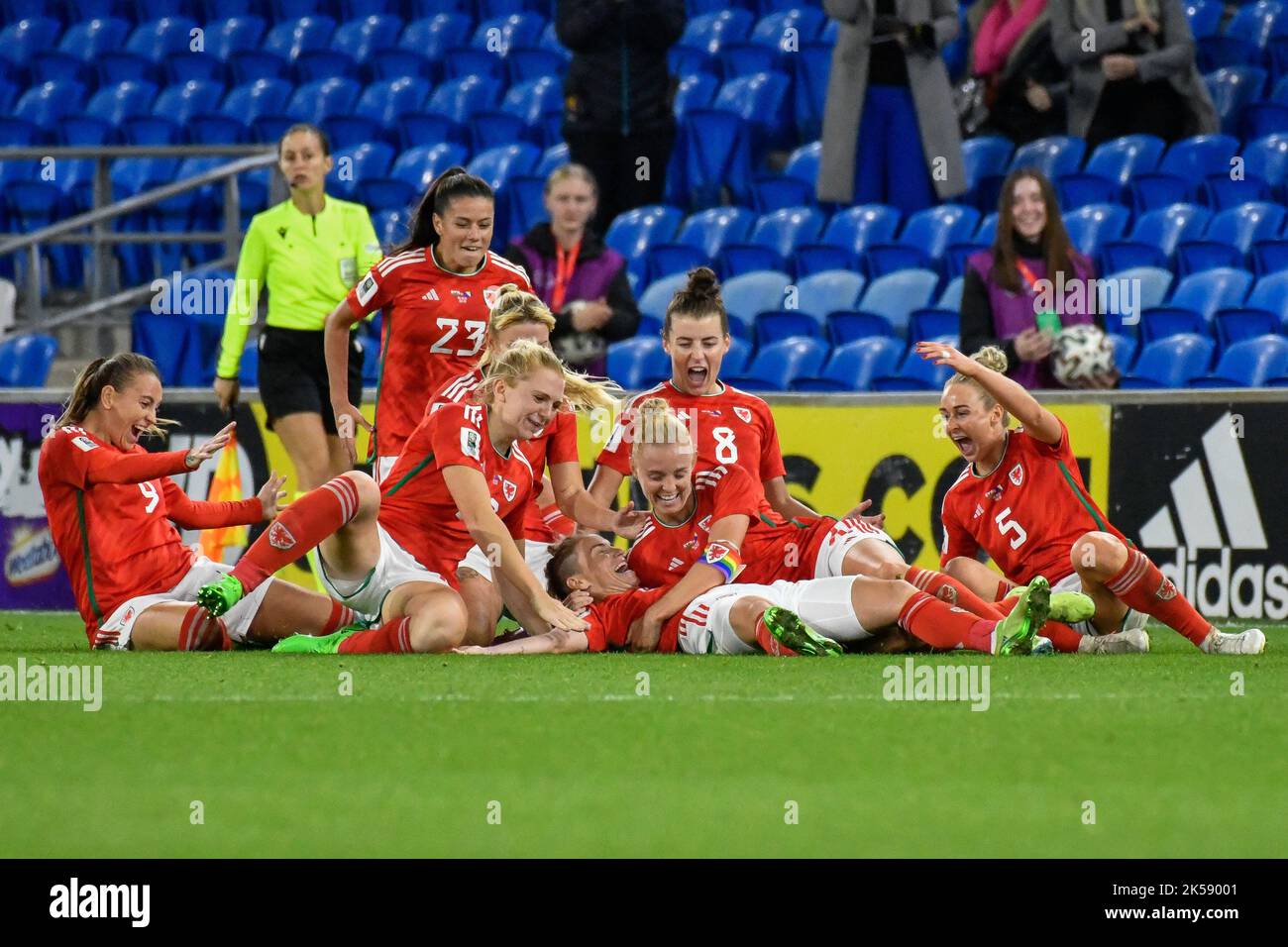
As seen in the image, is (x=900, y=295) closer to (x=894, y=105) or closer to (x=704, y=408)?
(x=894, y=105)

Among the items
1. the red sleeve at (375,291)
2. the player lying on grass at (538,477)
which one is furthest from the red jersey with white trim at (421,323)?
the player lying on grass at (538,477)

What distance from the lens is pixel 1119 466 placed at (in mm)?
9422

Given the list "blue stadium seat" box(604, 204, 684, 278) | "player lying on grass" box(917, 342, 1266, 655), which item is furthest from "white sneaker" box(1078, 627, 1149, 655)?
"blue stadium seat" box(604, 204, 684, 278)

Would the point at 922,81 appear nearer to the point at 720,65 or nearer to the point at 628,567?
the point at 720,65

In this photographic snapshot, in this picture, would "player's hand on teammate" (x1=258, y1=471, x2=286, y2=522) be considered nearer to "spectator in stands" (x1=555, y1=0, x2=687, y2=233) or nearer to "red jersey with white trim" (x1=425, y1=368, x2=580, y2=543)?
"red jersey with white trim" (x1=425, y1=368, x2=580, y2=543)

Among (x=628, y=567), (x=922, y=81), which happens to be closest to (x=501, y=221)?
(x=922, y=81)

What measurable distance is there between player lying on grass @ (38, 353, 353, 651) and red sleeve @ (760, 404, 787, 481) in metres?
1.81

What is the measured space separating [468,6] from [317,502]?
31.4 ft

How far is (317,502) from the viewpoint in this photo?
7.20 metres

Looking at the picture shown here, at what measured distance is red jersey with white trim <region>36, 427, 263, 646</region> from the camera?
24.2 feet

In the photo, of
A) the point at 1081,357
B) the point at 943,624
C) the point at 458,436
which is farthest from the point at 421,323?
the point at 1081,357

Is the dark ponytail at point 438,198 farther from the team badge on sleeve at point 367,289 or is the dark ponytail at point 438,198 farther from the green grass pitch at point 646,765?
the green grass pitch at point 646,765

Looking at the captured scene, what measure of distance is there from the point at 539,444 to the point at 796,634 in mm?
1374

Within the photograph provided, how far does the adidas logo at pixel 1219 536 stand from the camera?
9.12 metres
